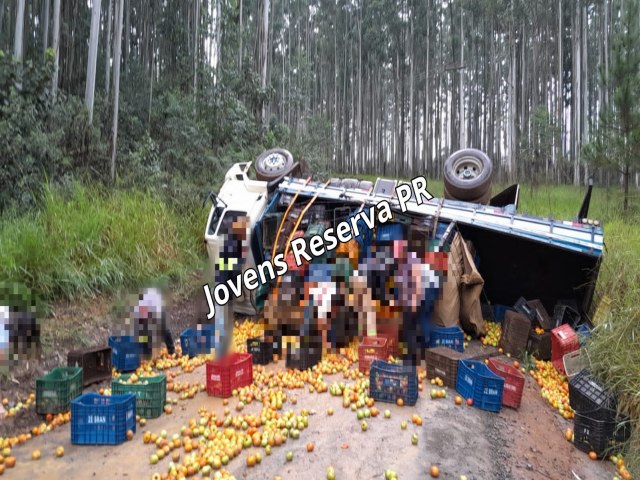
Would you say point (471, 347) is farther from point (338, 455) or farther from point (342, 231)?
point (338, 455)

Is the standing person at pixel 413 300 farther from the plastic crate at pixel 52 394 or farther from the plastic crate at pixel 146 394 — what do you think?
the plastic crate at pixel 52 394

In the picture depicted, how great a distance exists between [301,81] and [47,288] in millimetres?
21049

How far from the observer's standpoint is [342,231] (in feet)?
19.5

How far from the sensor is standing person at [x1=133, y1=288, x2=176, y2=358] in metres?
4.99

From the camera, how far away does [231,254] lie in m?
6.16

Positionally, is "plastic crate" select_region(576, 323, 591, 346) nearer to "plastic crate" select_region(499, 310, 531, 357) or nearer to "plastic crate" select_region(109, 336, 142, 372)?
"plastic crate" select_region(499, 310, 531, 357)

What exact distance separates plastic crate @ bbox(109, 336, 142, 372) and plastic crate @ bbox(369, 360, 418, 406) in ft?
8.53

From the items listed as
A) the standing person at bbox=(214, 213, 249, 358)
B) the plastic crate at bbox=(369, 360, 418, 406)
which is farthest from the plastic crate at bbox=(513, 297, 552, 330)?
the standing person at bbox=(214, 213, 249, 358)

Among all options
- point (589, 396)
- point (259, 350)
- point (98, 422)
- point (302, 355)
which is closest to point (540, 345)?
point (589, 396)

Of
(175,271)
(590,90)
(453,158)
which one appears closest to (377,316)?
(453,158)


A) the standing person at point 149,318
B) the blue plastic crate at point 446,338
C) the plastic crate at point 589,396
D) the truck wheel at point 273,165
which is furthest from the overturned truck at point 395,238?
the plastic crate at point 589,396

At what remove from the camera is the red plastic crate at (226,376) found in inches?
174

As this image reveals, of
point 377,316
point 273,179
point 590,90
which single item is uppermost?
point 590,90

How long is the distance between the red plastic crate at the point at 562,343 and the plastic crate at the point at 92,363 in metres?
4.67
